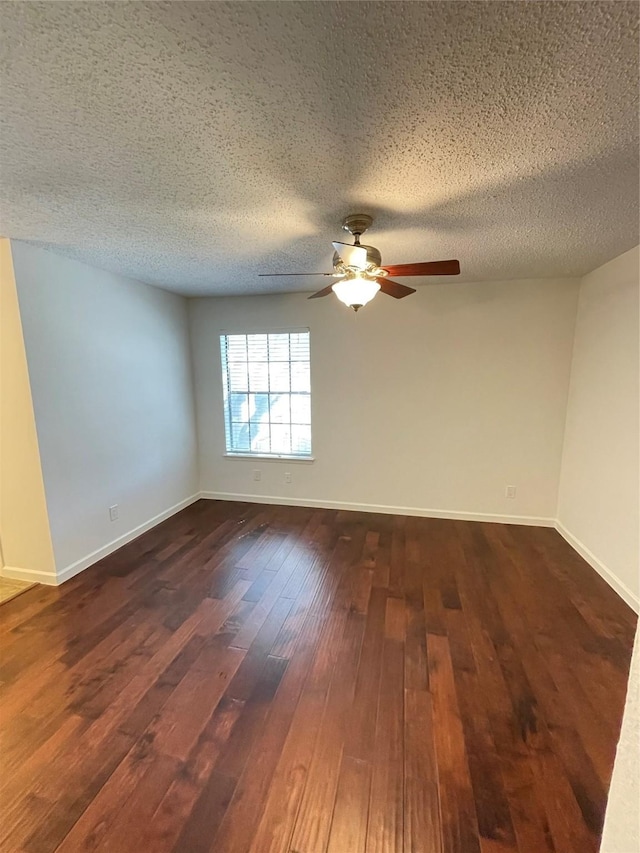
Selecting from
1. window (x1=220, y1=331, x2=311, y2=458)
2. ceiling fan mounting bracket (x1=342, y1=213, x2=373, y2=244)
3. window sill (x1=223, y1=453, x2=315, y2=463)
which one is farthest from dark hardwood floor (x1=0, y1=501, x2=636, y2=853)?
ceiling fan mounting bracket (x1=342, y1=213, x2=373, y2=244)

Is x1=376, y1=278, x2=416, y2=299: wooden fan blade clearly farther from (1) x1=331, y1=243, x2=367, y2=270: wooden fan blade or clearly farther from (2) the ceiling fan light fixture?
(1) x1=331, y1=243, x2=367, y2=270: wooden fan blade

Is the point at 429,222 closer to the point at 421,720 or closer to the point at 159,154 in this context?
the point at 159,154

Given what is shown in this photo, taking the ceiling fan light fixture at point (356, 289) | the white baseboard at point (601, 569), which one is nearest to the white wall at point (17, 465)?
the ceiling fan light fixture at point (356, 289)

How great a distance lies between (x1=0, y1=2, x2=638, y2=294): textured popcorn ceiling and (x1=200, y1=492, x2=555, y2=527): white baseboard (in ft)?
8.68

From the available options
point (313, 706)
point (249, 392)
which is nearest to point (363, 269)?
point (313, 706)

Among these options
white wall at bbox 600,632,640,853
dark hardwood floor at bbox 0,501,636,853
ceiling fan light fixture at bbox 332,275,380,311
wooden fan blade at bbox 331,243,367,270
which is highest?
wooden fan blade at bbox 331,243,367,270

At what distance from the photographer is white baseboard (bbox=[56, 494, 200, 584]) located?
2802 mm

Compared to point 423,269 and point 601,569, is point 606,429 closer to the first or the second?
point 601,569

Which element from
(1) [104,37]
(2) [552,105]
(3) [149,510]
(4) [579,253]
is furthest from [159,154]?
(3) [149,510]

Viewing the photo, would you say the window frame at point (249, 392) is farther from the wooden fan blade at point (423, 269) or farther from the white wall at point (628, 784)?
the white wall at point (628, 784)

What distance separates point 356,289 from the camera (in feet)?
6.70

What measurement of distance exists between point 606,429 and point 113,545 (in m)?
4.23

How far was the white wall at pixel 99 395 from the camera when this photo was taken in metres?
2.59

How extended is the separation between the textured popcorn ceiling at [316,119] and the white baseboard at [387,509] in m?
2.65
